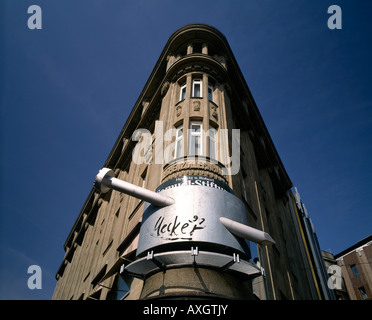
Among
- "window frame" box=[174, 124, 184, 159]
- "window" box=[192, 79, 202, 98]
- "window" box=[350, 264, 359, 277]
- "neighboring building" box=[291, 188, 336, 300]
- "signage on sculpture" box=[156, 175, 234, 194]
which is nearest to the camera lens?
"signage on sculpture" box=[156, 175, 234, 194]

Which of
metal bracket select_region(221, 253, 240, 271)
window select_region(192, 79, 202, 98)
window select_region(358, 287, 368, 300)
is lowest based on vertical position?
metal bracket select_region(221, 253, 240, 271)

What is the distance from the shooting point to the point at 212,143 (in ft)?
41.3

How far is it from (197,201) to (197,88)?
920cm

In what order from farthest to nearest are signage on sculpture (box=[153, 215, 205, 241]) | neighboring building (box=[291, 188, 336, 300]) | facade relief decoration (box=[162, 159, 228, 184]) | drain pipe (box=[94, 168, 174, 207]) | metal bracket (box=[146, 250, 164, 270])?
neighboring building (box=[291, 188, 336, 300])
facade relief decoration (box=[162, 159, 228, 184])
drain pipe (box=[94, 168, 174, 207])
signage on sculpture (box=[153, 215, 205, 241])
metal bracket (box=[146, 250, 164, 270])

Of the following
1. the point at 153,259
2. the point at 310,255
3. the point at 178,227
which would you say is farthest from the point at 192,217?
the point at 310,255

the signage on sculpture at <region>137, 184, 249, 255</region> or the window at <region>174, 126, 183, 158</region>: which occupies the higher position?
the window at <region>174, 126, 183, 158</region>

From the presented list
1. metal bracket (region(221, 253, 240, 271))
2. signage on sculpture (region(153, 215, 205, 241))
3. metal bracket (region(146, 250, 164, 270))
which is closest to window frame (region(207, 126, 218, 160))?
signage on sculpture (region(153, 215, 205, 241))

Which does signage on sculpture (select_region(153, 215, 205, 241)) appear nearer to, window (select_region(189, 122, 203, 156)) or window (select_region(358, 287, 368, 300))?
window (select_region(189, 122, 203, 156))

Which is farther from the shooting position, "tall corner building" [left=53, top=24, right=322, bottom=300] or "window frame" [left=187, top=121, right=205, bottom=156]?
"window frame" [left=187, top=121, right=205, bottom=156]

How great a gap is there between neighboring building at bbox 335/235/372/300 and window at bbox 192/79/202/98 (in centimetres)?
3612

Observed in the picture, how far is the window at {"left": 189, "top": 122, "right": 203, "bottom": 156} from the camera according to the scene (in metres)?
11.9

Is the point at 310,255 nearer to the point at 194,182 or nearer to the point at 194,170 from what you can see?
the point at 194,170

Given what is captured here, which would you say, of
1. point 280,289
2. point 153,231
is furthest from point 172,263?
point 280,289
